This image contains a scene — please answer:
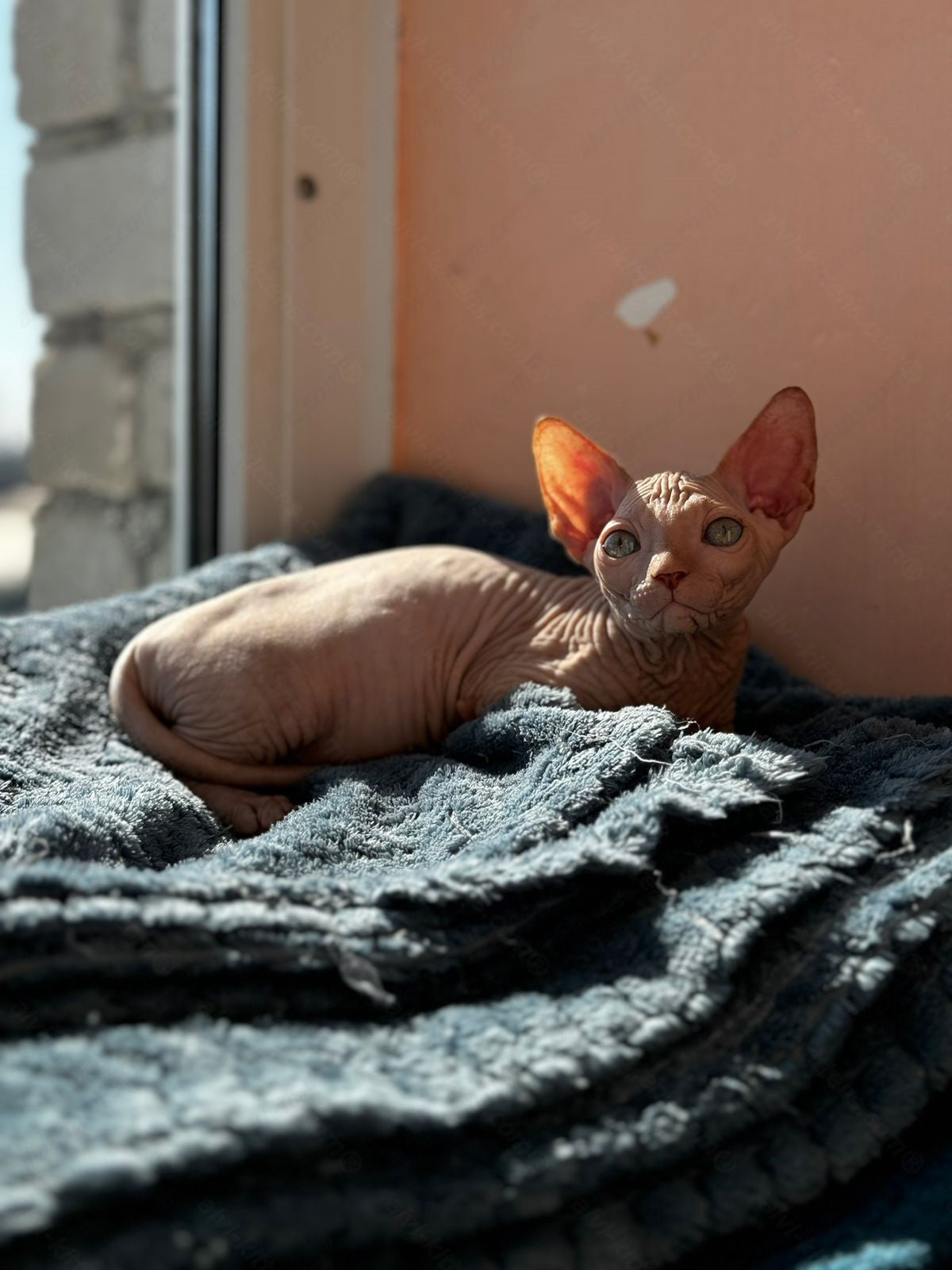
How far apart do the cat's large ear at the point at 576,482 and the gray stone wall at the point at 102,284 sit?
2.58 ft

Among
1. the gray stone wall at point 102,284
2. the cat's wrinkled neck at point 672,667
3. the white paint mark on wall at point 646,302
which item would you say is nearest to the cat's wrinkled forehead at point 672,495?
the cat's wrinkled neck at point 672,667

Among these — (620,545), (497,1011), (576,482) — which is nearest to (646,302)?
(576,482)

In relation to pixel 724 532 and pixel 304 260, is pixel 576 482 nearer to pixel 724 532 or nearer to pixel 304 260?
pixel 724 532

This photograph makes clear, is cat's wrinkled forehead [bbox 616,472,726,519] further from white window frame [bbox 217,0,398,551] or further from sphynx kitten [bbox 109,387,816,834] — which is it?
white window frame [bbox 217,0,398,551]

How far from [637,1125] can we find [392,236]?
138 cm

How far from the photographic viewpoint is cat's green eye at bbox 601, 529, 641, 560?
1.07m

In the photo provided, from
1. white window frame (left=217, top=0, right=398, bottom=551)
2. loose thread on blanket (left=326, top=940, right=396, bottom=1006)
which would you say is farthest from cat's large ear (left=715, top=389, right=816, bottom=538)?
white window frame (left=217, top=0, right=398, bottom=551)

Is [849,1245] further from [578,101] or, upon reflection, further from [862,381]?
[578,101]

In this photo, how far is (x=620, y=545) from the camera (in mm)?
1078

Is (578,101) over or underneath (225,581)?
over

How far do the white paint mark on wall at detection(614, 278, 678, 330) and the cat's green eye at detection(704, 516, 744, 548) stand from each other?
0.46 meters

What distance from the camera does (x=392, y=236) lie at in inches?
68.4

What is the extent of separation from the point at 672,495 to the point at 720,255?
44 centimetres

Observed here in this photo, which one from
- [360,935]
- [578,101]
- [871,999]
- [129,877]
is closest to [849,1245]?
[871,999]
